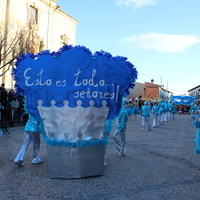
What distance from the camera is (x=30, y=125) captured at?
6.14 m

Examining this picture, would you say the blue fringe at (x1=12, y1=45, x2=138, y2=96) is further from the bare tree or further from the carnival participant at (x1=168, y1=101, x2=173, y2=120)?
the carnival participant at (x1=168, y1=101, x2=173, y2=120)

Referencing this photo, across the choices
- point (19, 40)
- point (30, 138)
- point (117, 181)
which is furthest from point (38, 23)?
point (117, 181)

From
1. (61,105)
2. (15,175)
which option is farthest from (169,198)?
(15,175)

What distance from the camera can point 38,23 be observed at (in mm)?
31578

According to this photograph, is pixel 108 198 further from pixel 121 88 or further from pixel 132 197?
pixel 121 88

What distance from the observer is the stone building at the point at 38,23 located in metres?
26.5

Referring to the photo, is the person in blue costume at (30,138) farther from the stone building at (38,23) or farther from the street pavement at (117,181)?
the stone building at (38,23)

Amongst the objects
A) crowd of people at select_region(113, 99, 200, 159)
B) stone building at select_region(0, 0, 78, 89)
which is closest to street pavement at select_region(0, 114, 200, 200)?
crowd of people at select_region(113, 99, 200, 159)

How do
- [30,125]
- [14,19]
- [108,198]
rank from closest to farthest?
1. [108,198]
2. [30,125]
3. [14,19]

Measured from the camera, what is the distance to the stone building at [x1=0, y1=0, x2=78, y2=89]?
1045 inches

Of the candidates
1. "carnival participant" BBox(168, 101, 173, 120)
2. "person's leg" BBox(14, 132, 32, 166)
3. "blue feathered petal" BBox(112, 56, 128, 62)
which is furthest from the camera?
"carnival participant" BBox(168, 101, 173, 120)

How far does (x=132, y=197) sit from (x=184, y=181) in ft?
4.66

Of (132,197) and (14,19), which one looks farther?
(14,19)

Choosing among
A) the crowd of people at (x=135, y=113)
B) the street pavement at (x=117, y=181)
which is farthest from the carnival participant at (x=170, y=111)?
the street pavement at (x=117, y=181)
